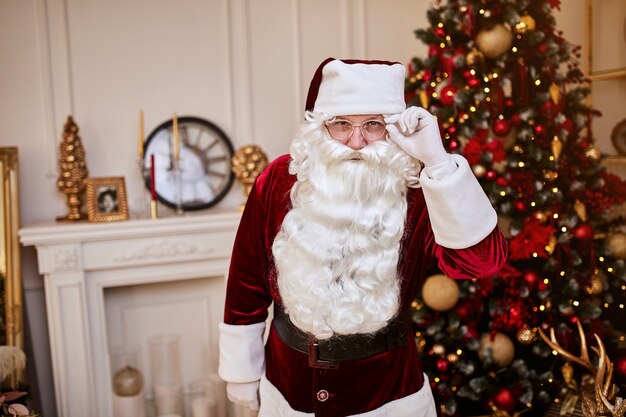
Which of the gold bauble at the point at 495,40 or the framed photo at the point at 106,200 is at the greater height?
the gold bauble at the point at 495,40

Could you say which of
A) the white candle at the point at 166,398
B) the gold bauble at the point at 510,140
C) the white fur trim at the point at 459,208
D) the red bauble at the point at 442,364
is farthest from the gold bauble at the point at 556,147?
the white candle at the point at 166,398

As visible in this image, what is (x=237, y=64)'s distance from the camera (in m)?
3.30

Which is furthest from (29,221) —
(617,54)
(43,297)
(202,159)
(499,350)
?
(617,54)

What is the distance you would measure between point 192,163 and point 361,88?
1.84 metres

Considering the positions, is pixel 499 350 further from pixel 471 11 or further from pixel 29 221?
pixel 29 221

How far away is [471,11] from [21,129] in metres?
2.32

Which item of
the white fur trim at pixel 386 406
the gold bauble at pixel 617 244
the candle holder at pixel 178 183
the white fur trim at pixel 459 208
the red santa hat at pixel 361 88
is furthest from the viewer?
the candle holder at pixel 178 183

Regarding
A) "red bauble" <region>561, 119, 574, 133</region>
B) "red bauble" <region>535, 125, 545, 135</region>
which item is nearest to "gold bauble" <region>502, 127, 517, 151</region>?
"red bauble" <region>535, 125, 545, 135</region>

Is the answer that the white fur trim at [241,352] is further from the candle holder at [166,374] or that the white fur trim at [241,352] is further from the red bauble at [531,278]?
the red bauble at [531,278]

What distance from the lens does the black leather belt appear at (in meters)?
1.61

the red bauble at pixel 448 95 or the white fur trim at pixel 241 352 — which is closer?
the white fur trim at pixel 241 352

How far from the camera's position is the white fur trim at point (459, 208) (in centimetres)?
140

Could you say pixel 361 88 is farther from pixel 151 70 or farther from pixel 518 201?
pixel 151 70

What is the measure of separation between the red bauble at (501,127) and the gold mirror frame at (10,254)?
2.29 m
